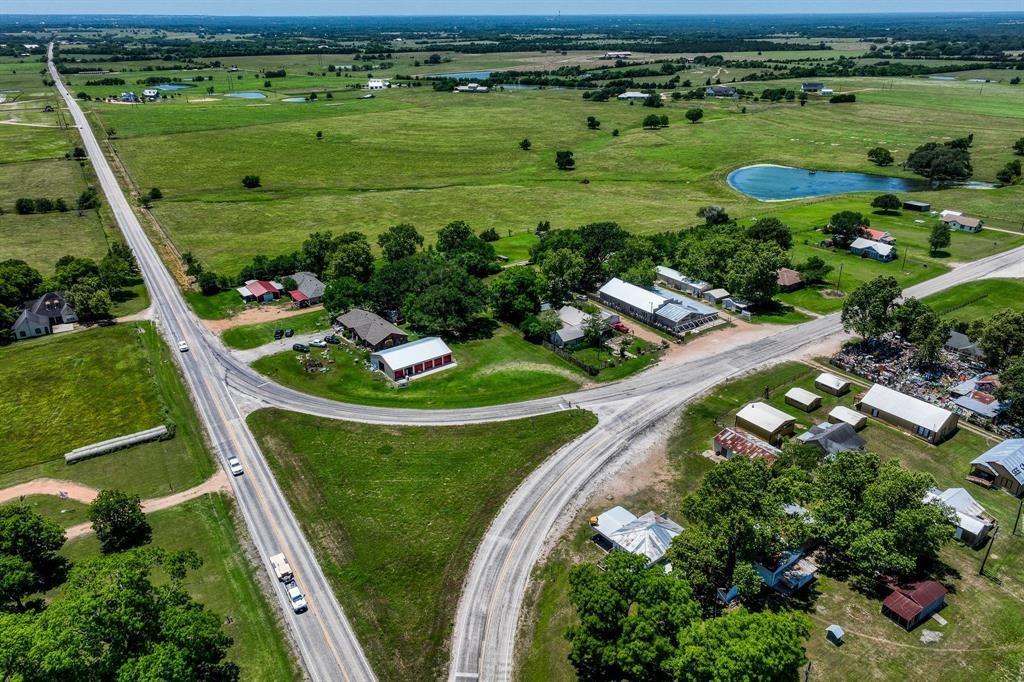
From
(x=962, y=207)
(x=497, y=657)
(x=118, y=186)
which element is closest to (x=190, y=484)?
(x=497, y=657)

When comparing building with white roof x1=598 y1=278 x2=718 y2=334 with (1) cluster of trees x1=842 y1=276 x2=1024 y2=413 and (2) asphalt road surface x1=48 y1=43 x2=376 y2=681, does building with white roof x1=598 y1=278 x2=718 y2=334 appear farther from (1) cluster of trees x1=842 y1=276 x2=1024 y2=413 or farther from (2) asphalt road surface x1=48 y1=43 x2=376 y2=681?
(2) asphalt road surface x1=48 y1=43 x2=376 y2=681

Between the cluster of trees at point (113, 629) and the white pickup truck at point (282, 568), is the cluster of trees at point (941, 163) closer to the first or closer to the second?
the white pickup truck at point (282, 568)

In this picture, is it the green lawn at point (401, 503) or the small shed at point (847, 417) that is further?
the small shed at point (847, 417)

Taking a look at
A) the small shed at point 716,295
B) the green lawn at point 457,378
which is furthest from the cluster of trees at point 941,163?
the green lawn at point 457,378

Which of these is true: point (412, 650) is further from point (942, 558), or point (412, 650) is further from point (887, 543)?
point (942, 558)

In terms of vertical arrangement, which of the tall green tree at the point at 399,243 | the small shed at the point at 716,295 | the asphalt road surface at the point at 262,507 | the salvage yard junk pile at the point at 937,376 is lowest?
the asphalt road surface at the point at 262,507

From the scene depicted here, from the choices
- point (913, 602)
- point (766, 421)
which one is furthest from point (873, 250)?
point (913, 602)

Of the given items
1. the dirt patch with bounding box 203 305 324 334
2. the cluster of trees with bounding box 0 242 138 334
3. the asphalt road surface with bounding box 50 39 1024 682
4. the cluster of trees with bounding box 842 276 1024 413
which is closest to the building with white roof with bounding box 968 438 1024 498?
the cluster of trees with bounding box 842 276 1024 413
